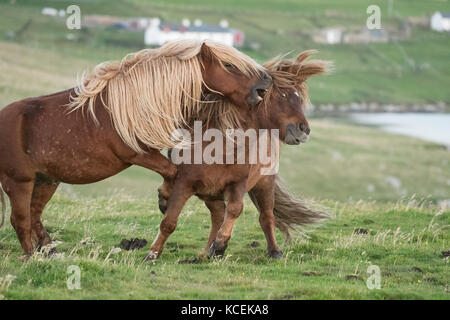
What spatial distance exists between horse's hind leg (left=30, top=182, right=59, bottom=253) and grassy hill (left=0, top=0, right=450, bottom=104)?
7210cm

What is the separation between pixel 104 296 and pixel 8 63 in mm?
57116

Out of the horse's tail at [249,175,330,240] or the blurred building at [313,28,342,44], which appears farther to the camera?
the blurred building at [313,28,342,44]

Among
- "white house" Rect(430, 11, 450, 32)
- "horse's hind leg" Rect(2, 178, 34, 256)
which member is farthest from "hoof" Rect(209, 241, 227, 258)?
"white house" Rect(430, 11, 450, 32)

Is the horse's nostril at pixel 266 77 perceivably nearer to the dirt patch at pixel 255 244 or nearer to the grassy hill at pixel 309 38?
the dirt patch at pixel 255 244

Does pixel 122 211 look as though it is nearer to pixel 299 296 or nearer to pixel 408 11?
pixel 299 296

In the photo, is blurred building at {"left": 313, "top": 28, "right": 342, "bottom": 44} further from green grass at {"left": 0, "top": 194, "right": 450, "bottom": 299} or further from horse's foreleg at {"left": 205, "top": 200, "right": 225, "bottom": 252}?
horse's foreleg at {"left": 205, "top": 200, "right": 225, "bottom": 252}

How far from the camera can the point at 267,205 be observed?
32.1ft

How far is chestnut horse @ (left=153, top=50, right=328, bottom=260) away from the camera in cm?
874

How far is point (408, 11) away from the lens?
143250 mm

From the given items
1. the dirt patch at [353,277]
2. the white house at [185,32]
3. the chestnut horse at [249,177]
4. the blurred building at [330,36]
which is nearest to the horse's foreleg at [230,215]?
the chestnut horse at [249,177]

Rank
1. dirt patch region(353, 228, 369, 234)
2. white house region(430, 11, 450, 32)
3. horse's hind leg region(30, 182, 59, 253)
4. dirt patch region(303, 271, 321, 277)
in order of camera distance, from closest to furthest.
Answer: dirt patch region(303, 271, 321, 277) → horse's hind leg region(30, 182, 59, 253) → dirt patch region(353, 228, 369, 234) → white house region(430, 11, 450, 32)

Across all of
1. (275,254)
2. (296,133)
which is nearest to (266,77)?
(296,133)

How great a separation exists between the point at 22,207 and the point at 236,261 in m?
2.71

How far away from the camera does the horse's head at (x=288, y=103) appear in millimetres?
8977
